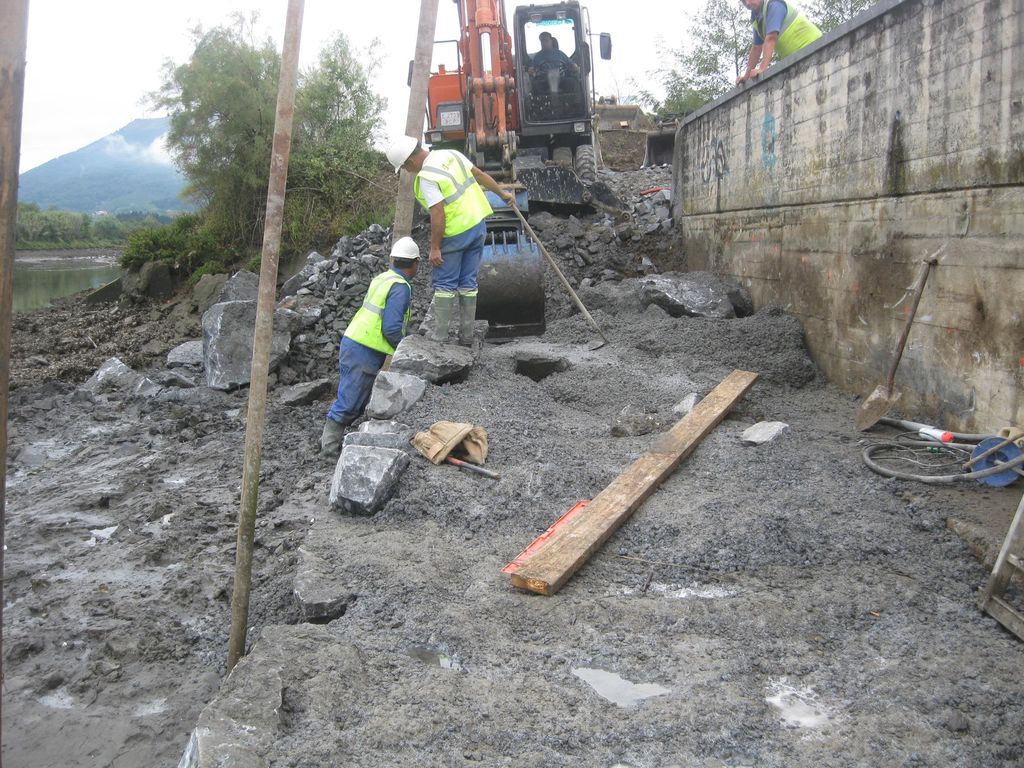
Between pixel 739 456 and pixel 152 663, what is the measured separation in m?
3.50

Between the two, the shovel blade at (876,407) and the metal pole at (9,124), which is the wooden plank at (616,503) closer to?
the shovel blade at (876,407)

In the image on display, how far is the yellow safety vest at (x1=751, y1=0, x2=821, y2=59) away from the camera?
745 cm

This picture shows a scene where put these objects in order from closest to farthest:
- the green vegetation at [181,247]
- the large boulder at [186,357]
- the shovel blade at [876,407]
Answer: the shovel blade at [876,407] < the large boulder at [186,357] < the green vegetation at [181,247]

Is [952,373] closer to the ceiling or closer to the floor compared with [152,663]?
closer to the ceiling

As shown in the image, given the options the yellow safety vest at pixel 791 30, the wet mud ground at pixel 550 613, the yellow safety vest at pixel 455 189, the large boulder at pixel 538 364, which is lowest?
the wet mud ground at pixel 550 613

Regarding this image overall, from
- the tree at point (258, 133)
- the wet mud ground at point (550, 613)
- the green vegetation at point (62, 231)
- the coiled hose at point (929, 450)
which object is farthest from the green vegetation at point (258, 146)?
the green vegetation at point (62, 231)

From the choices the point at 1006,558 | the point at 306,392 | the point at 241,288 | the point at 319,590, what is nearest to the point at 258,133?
the point at 241,288

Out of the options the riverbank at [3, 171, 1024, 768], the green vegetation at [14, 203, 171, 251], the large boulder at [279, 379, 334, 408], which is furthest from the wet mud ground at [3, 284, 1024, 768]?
the green vegetation at [14, 203, 171, 251]

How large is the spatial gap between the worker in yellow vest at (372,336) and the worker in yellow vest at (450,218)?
0.36m

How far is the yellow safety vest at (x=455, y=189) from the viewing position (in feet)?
21.1

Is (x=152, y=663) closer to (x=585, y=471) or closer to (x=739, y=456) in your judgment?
(x=585, y=471)

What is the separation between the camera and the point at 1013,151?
434cm

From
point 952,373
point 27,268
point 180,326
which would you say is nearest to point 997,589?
point 952,373

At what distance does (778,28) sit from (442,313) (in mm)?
4210
